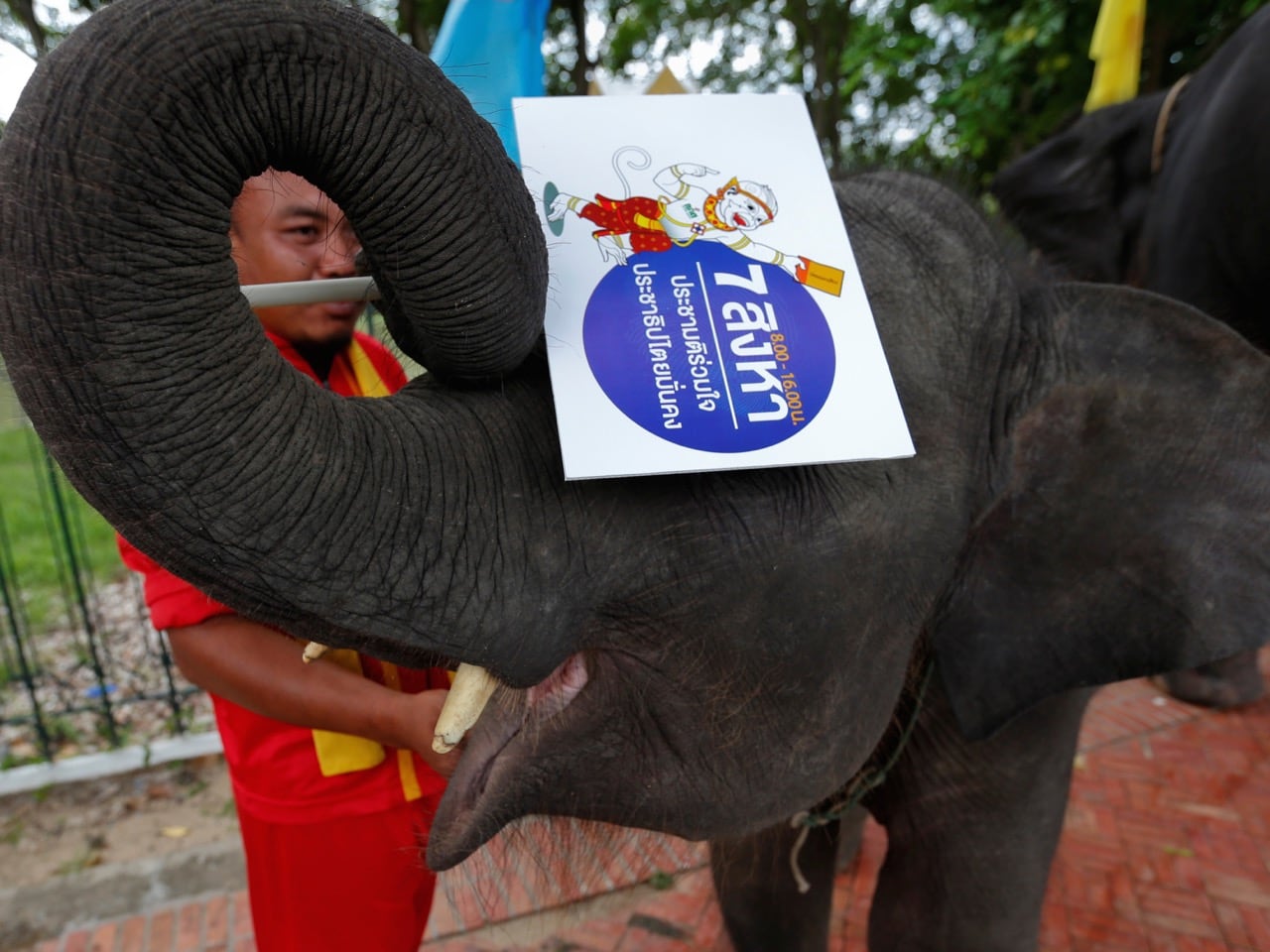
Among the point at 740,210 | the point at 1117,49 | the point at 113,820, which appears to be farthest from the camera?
the point at 113,820

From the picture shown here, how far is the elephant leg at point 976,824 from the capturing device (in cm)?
160

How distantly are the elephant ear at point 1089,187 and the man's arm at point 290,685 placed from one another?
2394 millimetres

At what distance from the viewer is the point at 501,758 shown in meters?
1.07

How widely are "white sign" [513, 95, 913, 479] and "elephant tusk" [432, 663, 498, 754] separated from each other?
263 mm

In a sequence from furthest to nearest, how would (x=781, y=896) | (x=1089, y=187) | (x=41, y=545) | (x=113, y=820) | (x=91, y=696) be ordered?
1. (x=41, y=545)
2. (x=91, y=696)
3. (x=113, y=820)
4. (x=1089, y=187)
5. (x=781, y=896)

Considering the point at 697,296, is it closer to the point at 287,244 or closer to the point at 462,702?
the point at 462,702

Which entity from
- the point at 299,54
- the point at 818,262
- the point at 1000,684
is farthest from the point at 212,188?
the point at 1000,684

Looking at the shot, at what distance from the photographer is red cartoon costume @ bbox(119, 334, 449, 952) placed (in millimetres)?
1692

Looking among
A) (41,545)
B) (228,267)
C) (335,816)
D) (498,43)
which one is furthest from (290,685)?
(41,545)

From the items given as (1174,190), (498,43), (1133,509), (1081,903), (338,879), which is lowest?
(1081,903)

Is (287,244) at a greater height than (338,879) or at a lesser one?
greater

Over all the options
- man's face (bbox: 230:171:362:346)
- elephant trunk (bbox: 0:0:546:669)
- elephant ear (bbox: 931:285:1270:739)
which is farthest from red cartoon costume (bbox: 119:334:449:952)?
elephant ear (bbox: 931:285:1270:739)

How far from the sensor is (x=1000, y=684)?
1.40 meters

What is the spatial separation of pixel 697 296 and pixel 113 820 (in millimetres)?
3536
